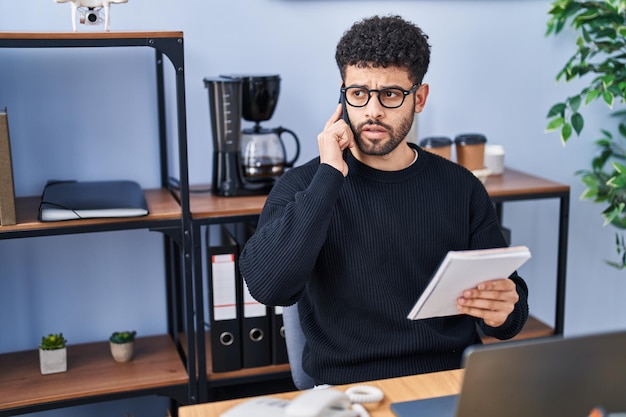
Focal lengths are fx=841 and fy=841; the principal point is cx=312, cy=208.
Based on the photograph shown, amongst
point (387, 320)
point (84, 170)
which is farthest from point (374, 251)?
point (84, 170)

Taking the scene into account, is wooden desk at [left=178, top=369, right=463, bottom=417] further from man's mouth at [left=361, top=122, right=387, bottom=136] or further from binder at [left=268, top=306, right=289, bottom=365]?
binder at [left=268, top=306, right=289, bottom=365]

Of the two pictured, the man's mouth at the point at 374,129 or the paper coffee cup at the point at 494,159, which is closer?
the man's mouth at the point at 374,129

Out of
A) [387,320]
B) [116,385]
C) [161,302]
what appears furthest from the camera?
[161,302]

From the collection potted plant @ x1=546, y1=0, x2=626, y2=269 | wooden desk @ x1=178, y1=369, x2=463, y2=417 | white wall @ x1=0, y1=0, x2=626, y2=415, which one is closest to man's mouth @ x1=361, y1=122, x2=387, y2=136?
wooden desk @ x1=178, y1=369, x2=463, y2=417

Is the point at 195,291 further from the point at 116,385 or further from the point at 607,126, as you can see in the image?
the point at 607,126

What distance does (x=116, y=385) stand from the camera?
7.12 feet

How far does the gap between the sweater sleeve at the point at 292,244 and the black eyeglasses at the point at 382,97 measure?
17cm

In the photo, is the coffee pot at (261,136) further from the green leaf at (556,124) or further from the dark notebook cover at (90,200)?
the green leaf at (556,124)

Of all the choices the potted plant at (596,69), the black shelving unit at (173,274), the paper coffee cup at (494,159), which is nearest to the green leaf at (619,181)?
the potted plant at (596,69)

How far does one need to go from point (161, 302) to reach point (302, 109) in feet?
2.37

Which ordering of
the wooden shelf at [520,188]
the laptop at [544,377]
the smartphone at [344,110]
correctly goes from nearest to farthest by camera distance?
the laptop at [544,377]
the smartphone at [344,110]
the wooden shelf at [520,188]

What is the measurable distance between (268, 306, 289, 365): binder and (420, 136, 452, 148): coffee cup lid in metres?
0.65

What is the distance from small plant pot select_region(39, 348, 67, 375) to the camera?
2223 millimetres

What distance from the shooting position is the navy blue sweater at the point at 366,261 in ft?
5.42
